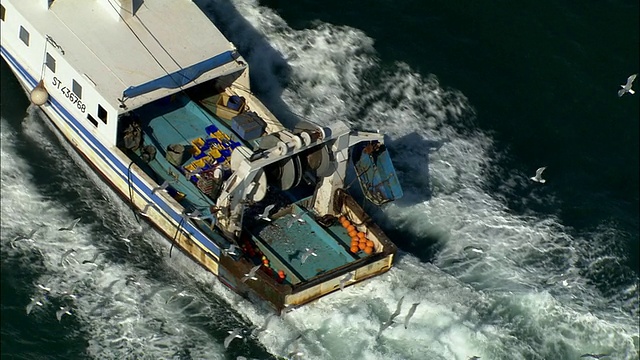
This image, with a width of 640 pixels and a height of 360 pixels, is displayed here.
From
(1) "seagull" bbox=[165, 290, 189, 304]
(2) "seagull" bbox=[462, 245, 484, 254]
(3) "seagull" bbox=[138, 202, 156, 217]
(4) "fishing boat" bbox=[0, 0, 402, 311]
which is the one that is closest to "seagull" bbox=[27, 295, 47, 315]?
(1) "seagull" bbox=[165, 290, 189, 304]

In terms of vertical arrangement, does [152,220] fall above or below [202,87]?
below

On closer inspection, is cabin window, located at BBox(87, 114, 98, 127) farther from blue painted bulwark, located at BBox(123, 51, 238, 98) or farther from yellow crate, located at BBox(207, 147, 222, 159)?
yellow crate, located at BBox(207, 147, 222, 159)

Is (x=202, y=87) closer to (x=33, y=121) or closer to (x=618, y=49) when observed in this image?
(x=33, y=121)

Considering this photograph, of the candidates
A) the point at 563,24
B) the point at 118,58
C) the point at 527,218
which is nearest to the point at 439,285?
the point at 527,218

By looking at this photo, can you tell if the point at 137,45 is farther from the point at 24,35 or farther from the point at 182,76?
the point at 24,35

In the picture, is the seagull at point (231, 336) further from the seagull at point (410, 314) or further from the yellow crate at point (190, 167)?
the yellow crate at point (190, 167)
